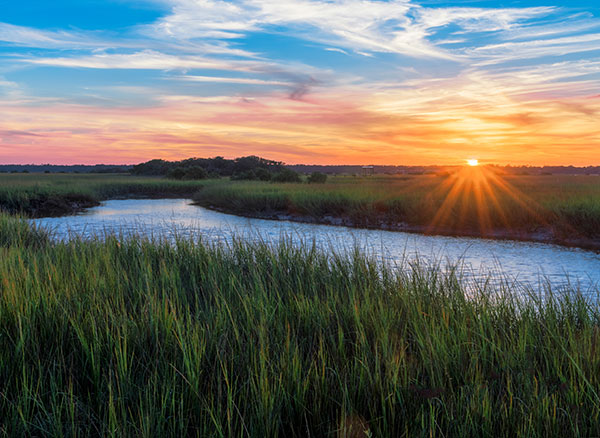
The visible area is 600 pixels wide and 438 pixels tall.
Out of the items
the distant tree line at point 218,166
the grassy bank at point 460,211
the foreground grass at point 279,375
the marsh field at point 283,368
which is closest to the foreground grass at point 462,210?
the grassy bank at point 460,211

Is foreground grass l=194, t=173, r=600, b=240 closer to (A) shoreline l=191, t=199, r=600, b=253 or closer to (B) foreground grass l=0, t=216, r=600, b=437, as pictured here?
(A) shoreline l=191, t=199, r=600, b=253

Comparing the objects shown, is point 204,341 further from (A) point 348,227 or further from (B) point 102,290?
(A) point 348,227

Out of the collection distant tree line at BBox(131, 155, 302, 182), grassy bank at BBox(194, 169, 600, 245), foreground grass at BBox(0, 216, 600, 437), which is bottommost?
foreground grass at BBox(0, 216, 600, 437)

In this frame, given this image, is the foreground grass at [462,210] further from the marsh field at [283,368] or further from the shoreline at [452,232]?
the marsh field at [283,368]

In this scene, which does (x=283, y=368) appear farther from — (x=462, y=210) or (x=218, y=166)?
(x=218, y=166)

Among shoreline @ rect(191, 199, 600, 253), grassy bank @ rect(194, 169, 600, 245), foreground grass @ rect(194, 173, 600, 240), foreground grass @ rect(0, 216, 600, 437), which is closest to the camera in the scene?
foreground grass @ rect(0, 216, 600, 437)

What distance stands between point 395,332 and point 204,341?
1.63 m

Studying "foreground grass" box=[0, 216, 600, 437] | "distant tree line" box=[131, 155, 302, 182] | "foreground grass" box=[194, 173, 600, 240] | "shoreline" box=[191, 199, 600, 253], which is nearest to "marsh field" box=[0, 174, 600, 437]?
"foreground grass" box=[0, 216, 600, 437]

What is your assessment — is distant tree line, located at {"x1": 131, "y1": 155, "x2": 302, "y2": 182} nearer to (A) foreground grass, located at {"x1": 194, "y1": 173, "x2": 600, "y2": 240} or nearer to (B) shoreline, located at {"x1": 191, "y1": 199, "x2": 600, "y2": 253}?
(A) foreground grass, located at {"x1": 194, "y1": 173, "x2": 600, "y2": 240}

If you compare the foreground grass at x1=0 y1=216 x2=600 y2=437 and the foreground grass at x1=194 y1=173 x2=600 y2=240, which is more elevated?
the foreground grass at x1=194 y1=173 x2=600 y2=240

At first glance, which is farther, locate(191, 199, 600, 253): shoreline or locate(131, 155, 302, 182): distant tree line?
Answer: locate(131, 155, 302, 182): distant tree line

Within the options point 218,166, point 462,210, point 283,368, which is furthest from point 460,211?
point 218,166

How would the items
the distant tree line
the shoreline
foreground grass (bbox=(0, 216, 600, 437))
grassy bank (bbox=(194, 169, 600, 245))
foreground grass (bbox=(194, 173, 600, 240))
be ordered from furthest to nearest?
the distant tree line → foreground grass (bbox=(194, 173, 600, 240)) → grassy bank (bbox=(194, 169, 600, 245)) → the shoreline → foreground grass (bbox=(0, 216, 600, 437))

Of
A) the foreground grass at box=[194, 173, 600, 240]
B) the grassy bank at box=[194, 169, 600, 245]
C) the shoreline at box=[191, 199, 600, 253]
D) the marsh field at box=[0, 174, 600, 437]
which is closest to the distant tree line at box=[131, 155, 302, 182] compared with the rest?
the grassy bank at box=[194, 169, 600, 245]
